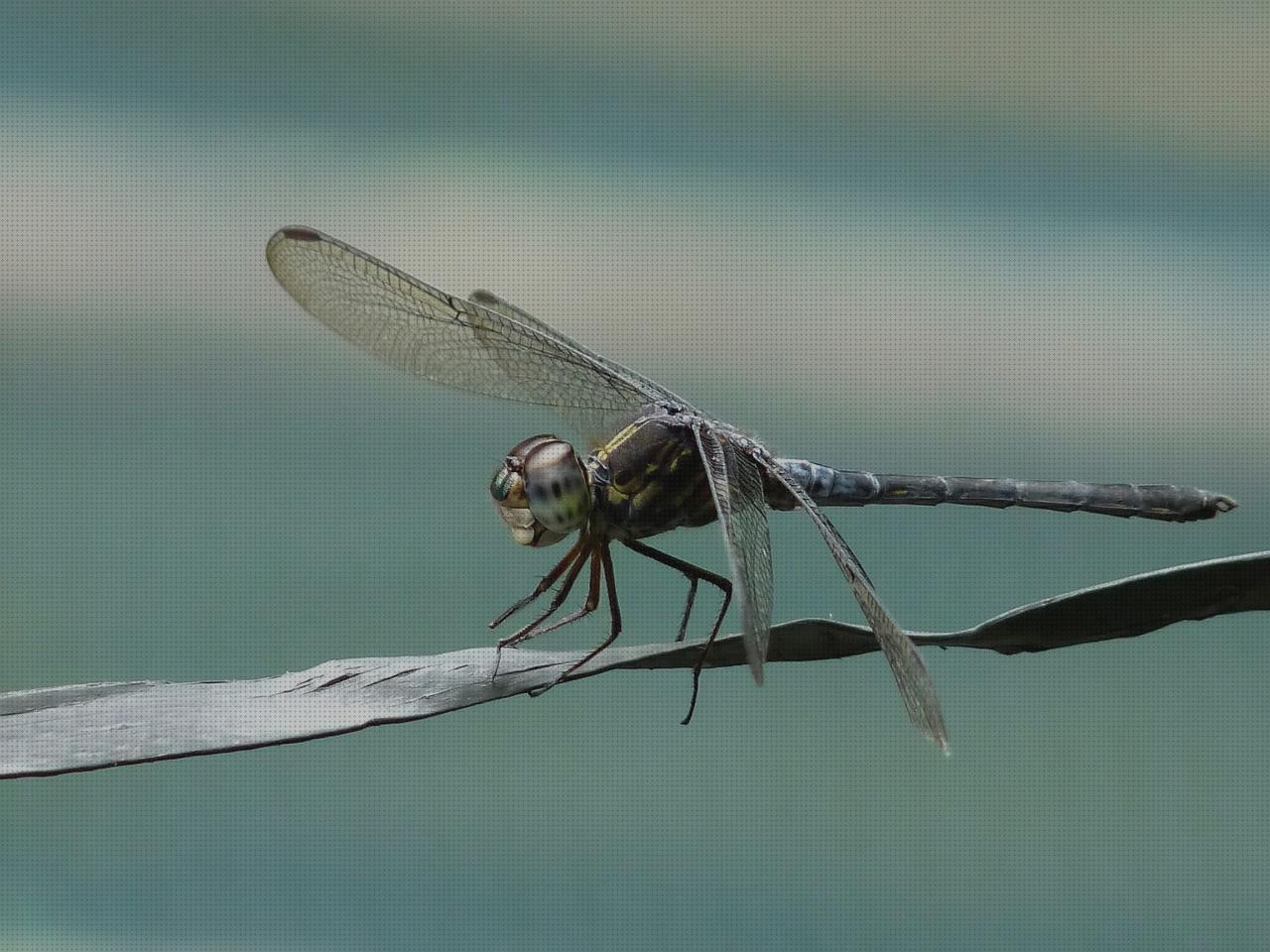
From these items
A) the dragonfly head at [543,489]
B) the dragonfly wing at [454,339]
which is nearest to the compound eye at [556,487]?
the dragonfly head at [543,489]

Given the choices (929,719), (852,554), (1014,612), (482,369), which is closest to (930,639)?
(1014,612)

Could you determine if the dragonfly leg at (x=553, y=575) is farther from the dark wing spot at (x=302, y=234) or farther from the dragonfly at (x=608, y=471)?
the dark wing spot at (x=302, y=234)

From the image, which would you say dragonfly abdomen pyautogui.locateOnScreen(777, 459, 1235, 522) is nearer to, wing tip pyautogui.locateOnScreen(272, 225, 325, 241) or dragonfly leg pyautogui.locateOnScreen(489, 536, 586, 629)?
dragonfly leg pyautogui.locateOnScreen(489, 536, 586, 629)

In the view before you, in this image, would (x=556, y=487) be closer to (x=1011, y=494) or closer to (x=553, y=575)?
(x=553, y=575)

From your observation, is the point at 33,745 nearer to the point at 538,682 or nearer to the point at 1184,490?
the point at 538,682

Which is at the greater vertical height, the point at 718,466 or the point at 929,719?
the point at 718,466

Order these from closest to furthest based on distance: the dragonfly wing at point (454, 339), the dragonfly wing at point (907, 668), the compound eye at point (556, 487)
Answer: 1. the dragonfly wing at point (907, 668)
2. the compound eye at point (556, 487)
3. the dragonfly wing at point (454, 339)

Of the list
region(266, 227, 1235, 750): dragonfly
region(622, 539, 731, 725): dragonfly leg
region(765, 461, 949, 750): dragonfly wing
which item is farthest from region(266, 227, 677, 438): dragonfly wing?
region(765, 461, 949, 750): dragonfly wing
